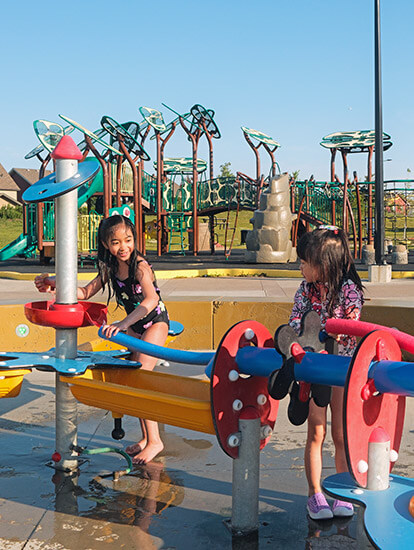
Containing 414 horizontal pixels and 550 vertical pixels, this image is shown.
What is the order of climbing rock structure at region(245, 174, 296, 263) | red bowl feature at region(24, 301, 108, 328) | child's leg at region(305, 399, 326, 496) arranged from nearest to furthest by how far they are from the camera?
child's leg at region(305, 399, 326, 496)
red bowl feature at region(24, 301, 108, 328)
climbing rock structure at region(245, 174, 296, 263)

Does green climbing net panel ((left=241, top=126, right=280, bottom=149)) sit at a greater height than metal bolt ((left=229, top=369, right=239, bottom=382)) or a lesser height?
greater

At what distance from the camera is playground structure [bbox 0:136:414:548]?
2291 mm

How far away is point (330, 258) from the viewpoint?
302cm

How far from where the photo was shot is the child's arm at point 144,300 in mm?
3496

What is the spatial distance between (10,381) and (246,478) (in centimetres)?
116

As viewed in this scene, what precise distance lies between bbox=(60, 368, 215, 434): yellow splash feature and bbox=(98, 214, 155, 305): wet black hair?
523mm

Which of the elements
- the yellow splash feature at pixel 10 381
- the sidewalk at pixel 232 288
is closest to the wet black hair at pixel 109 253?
the yellow splash feature at pixel 10 381

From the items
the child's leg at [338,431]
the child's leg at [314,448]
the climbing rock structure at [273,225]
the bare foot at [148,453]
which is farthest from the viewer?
the climbing rock structure at [273,225]

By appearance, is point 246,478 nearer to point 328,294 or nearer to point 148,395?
point 148,395

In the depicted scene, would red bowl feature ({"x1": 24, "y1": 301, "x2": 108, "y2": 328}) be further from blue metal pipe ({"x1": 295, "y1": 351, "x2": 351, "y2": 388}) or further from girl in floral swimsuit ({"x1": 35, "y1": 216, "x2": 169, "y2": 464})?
blue metal pipe ({"x1": 295, "y1": 351, "x2": 351, "y2": 388})

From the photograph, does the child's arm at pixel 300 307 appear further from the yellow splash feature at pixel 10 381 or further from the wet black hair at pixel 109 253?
the yellow splash feature at pixel 10 381

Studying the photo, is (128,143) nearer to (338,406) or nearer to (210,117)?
(210,117)

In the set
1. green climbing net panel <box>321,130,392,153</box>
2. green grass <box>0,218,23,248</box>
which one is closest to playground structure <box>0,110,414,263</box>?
green climbing net panel <box>321,130,392,153</box>

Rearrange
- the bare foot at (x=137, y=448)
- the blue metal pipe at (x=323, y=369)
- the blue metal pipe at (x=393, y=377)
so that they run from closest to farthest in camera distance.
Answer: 1. the blue metal pipe at (x=393, y=377)
2. the blue metal pipe at (x=323, y=369)
3. the bare foot at (x=137, y=448)
